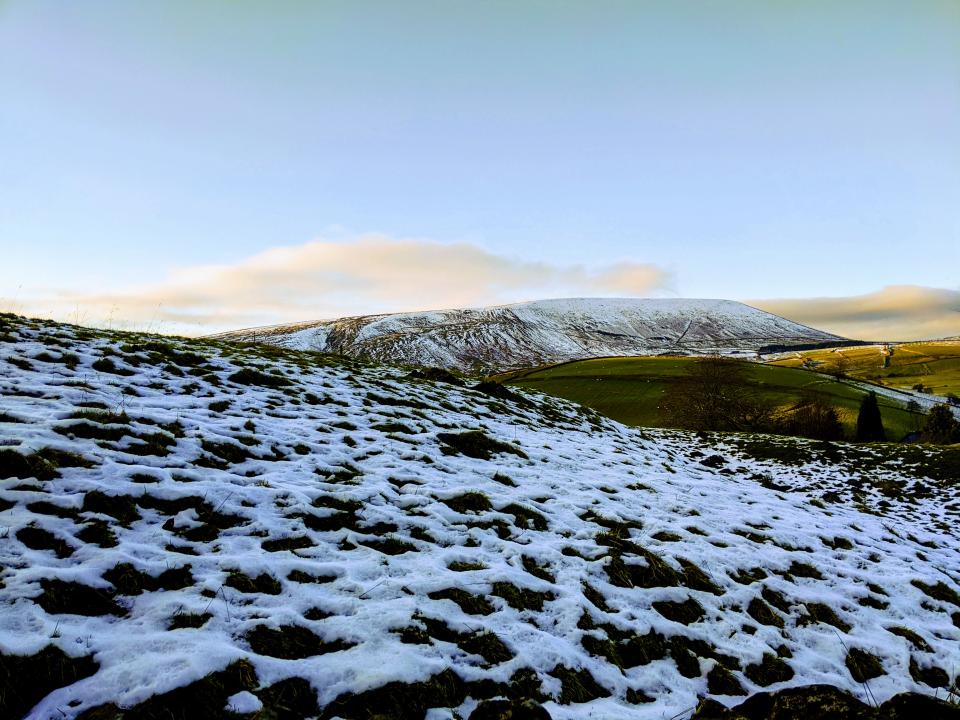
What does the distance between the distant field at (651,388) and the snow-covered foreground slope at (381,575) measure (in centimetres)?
4760

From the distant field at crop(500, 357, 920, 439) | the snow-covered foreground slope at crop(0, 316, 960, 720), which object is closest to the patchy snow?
the snow-covered foreground slope at crop(0, 316, 960, 720)

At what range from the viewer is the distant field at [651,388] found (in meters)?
60.1

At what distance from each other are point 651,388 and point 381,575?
71.3 metres

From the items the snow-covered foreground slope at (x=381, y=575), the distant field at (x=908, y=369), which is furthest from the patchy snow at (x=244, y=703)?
the distant field at (x=908, y=369)

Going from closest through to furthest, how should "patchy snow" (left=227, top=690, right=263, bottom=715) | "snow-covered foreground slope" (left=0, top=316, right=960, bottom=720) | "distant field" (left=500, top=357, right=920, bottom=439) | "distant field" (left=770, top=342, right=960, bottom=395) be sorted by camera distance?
"patchy snow" (left=227, top=690, right=263, bottom=715)
"snow-covered foreground slope" (left=0, top=316, right=960, bottom=720)
"distant field" (left=500, top=357, right=920, bottom=439)
"distant field" (left=770, top=342, right=960, bottom=395)

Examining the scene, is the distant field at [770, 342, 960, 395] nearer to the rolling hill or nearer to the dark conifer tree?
the rolling hill

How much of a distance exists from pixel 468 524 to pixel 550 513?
6.37 feet

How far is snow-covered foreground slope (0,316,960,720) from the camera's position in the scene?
421 cm

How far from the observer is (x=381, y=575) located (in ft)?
19.9

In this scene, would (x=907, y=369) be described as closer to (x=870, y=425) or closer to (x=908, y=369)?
(x=908, y=369)

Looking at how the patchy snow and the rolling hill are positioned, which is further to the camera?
the rolling hill

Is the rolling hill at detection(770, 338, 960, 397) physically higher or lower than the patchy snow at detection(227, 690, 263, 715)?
lower

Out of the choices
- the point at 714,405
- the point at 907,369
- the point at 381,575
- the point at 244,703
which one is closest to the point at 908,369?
the point at 907,369

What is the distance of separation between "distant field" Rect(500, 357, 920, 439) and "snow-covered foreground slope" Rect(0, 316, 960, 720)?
4760cm
